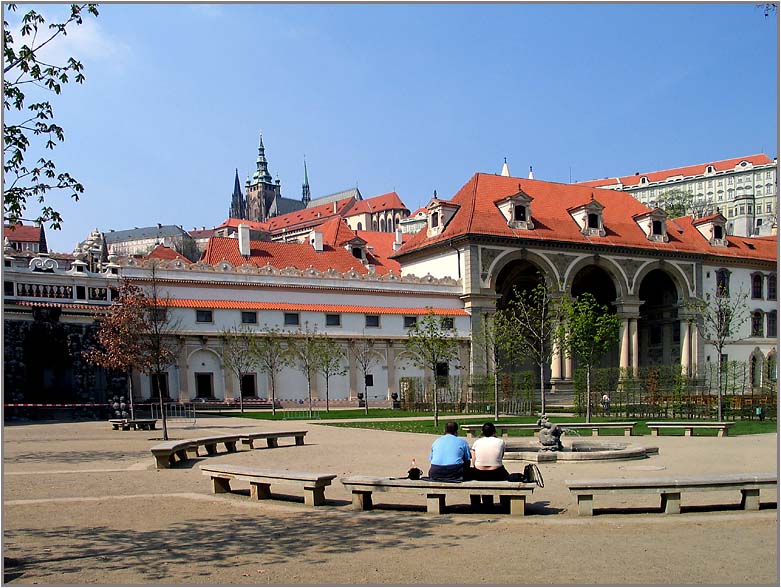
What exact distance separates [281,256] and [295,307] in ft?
27.6

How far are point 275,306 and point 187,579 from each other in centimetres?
4172

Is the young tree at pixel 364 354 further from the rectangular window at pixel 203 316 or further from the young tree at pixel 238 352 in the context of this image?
the rectangular window at pixel 203 316

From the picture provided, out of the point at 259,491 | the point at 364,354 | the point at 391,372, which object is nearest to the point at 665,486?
the point at 259,491

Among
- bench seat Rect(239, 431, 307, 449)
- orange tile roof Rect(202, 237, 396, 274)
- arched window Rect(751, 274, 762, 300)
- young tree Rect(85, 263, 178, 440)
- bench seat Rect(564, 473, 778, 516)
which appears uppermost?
orange tile roof Rect(202, 237, 396, 274)

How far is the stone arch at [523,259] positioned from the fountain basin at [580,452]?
116 ft

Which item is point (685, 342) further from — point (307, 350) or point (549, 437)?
point (549, 437)

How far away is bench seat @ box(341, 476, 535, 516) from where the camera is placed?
10.3 meters

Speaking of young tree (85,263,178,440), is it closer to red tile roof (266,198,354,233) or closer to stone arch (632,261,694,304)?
stone arch (632,261,694,304)

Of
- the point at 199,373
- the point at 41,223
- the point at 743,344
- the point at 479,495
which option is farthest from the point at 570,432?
the point at 743,344

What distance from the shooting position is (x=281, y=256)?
56.8 m

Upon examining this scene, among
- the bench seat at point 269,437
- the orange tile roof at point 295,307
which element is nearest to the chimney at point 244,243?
the orange tile roof at point 295,307

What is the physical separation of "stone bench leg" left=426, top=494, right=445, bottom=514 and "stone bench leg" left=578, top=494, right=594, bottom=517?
1697 millimetres

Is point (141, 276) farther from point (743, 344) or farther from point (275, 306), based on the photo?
point (743, 344)

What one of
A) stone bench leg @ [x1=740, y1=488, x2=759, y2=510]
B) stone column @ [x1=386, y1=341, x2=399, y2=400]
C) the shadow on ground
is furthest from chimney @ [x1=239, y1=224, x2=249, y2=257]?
stone bench leg @ [x1=740, y1=488, x2=759, y2=510]
